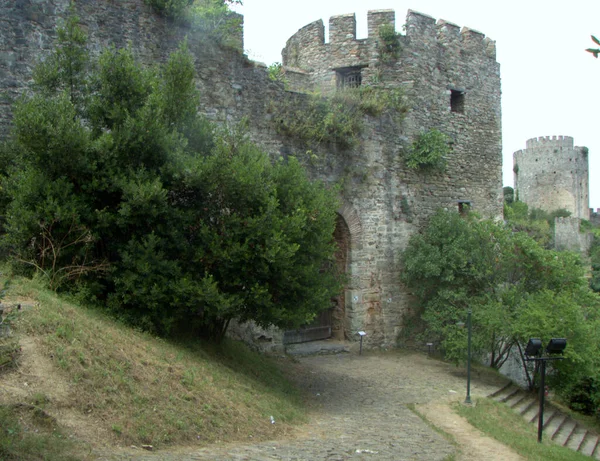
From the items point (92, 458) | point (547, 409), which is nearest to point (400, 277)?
point (547, 409)

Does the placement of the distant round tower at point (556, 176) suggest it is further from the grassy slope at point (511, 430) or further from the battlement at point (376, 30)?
the grassy slope at point (511, 430)

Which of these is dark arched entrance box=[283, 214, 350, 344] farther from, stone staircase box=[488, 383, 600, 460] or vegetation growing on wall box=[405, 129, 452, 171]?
stone staircase box=[488, 383, 600, 460]

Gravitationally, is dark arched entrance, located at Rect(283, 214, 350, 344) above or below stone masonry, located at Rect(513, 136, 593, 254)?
below

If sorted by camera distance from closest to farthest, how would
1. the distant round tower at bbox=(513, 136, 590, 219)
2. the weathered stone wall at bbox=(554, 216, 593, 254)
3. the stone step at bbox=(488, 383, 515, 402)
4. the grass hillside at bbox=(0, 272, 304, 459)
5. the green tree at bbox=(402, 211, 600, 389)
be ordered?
1. the grass hillside at bbox=(0, 272, 304, 459)
2. the stone step at bbox=(488, 383, 515, 402)
3. the green tree at bbox=(402, 211, 600, 389)
4. the weathered stone wall at bbox=(554, 216, 593, 254)
5. the distant round tower at bbox=(513, 136, 590, 219)

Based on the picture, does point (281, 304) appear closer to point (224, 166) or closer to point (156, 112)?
point (224, 166)

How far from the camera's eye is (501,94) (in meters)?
18.1

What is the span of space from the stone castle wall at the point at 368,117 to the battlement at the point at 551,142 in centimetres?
→ 3679

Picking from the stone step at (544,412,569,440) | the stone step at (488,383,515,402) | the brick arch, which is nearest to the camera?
the stone step at (544,412,569,440)

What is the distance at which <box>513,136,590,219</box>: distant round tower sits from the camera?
5016cm

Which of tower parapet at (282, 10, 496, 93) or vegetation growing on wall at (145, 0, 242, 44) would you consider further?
tower parapet at (282, 10, 496, 93)

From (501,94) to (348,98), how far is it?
20.7ft

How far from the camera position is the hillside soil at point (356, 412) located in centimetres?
576

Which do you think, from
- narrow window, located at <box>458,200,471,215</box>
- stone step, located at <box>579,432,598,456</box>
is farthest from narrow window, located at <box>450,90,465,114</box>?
stone step, located at <box>579,432,598,456</box>

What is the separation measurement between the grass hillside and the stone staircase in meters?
5.49
